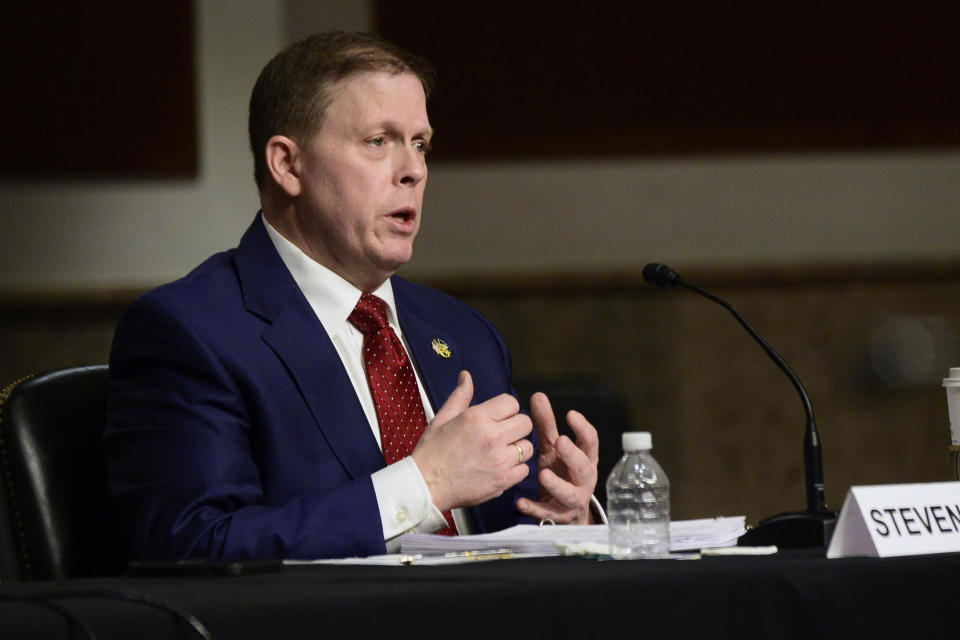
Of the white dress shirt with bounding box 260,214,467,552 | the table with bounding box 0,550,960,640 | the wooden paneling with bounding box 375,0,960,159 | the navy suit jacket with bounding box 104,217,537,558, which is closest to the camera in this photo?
the table with bounding box 0,550,960,640

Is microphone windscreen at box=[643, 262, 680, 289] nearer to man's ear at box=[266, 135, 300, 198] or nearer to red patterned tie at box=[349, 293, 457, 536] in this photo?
red patterned tie at box=[349, 293, 457, 536]

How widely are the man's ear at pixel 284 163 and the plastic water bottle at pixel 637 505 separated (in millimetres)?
816

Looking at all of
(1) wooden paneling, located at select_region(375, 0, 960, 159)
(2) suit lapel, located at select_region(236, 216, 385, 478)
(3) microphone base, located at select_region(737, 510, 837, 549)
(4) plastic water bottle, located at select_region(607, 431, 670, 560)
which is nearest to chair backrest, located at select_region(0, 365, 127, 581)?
(2) suit lapel, located at select_region(236, 216, 385, 478)

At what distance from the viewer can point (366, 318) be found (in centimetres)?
217

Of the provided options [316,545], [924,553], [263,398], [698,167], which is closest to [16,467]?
[263,398]

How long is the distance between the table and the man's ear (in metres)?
0.95

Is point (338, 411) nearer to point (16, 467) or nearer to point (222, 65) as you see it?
point (16, 467)

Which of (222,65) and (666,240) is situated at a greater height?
(222,65)

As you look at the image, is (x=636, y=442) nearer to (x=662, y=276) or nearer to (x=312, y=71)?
(x=662, y=276)

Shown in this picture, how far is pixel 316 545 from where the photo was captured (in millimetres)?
1660

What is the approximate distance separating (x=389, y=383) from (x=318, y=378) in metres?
0.17

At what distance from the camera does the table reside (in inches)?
44.0

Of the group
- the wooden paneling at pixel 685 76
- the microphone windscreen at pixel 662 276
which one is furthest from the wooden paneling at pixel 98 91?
the microphone windscreen at pixel 662 276

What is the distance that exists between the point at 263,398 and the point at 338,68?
23.7 inches
